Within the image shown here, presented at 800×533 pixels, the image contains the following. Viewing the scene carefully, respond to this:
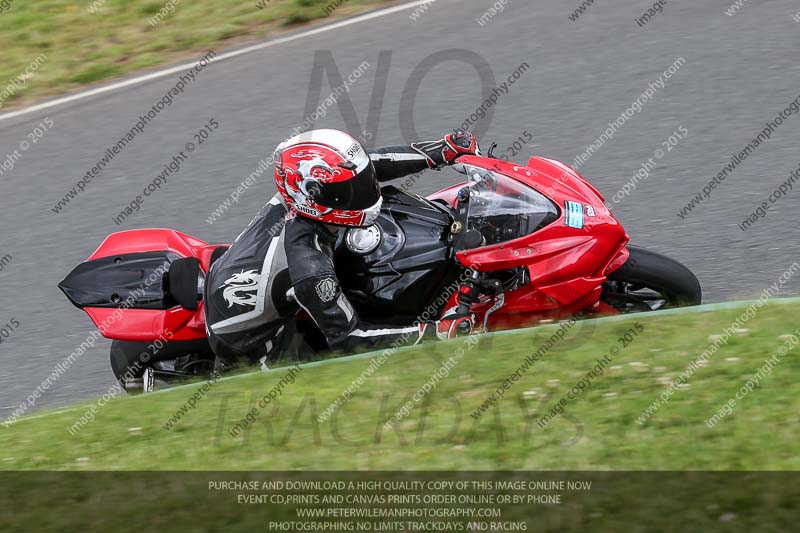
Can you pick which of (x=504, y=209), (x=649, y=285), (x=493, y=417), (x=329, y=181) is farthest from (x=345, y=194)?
(x=649, y=285)

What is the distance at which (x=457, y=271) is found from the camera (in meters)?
5.33

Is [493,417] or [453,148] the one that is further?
[453,148]

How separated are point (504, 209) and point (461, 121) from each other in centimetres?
310

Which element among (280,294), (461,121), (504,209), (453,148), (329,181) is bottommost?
(461,121)

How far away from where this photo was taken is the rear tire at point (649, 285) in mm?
5297

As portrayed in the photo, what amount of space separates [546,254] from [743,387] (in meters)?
1.15

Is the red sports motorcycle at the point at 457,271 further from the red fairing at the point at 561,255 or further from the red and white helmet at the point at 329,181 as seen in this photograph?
the red and white helmet at the point at 329,181

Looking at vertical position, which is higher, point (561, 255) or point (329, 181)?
point (329, 181)

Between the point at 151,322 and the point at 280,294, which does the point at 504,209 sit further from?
the point at 151,322

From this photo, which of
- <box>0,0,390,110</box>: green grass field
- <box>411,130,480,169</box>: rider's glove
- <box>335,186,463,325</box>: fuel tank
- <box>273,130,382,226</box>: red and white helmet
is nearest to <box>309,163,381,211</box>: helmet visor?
<box>273,130,382,226</box>: red and white helmet

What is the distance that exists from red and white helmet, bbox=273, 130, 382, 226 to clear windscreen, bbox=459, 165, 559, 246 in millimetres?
505

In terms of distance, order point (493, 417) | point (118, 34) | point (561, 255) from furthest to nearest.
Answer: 1. point (118, 34)
2. point (561, 255)
3. point (493, 417)

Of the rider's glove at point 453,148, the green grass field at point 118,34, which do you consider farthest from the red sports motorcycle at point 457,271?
the green grass field at point 118,34

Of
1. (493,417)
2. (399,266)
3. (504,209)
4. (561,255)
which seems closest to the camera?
(493,417)
